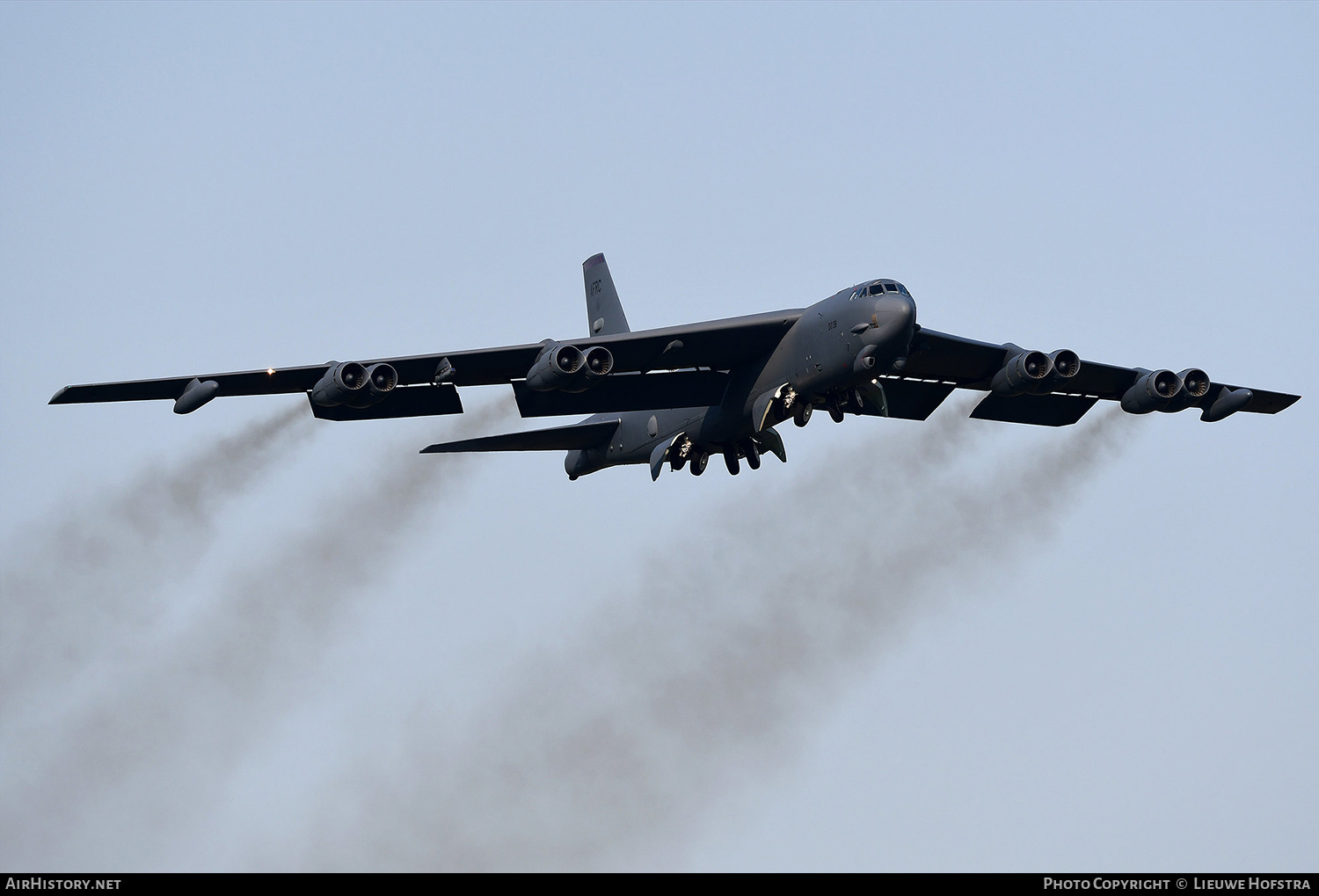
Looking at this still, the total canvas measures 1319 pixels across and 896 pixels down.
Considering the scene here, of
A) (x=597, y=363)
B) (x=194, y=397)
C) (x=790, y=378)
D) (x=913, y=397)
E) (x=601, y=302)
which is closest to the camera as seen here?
(x=597, y=363)

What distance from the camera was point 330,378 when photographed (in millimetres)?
30125

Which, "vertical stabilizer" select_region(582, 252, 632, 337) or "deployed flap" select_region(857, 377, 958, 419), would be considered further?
"vertical stabilizer" select_region(582, 252, 632, 337)

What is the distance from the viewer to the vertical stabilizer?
3925 centimetres

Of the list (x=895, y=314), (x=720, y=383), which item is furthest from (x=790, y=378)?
(x=895, y=314)

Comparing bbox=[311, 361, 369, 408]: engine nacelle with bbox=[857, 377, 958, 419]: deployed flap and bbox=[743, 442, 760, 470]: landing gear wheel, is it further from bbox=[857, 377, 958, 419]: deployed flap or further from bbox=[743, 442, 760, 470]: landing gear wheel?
bbox=[857, 377, 958, 419]: deployed flap

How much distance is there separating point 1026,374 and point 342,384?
14.0 meters

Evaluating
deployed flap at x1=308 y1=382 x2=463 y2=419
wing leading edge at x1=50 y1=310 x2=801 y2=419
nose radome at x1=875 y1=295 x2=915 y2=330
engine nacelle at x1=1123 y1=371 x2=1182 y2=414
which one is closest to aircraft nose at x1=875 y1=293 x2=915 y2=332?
nose radome at x1=875 y1=295 x2=915 y2=330

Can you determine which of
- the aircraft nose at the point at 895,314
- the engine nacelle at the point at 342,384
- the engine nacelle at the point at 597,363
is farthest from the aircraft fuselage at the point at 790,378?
the engine nacelle at the point at 342,384

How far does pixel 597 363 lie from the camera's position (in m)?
30.1

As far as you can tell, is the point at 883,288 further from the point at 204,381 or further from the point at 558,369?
the point at 204,381

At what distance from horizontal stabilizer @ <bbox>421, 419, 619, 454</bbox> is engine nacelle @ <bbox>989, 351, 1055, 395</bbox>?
8.49m

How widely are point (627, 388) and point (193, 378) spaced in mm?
8777
